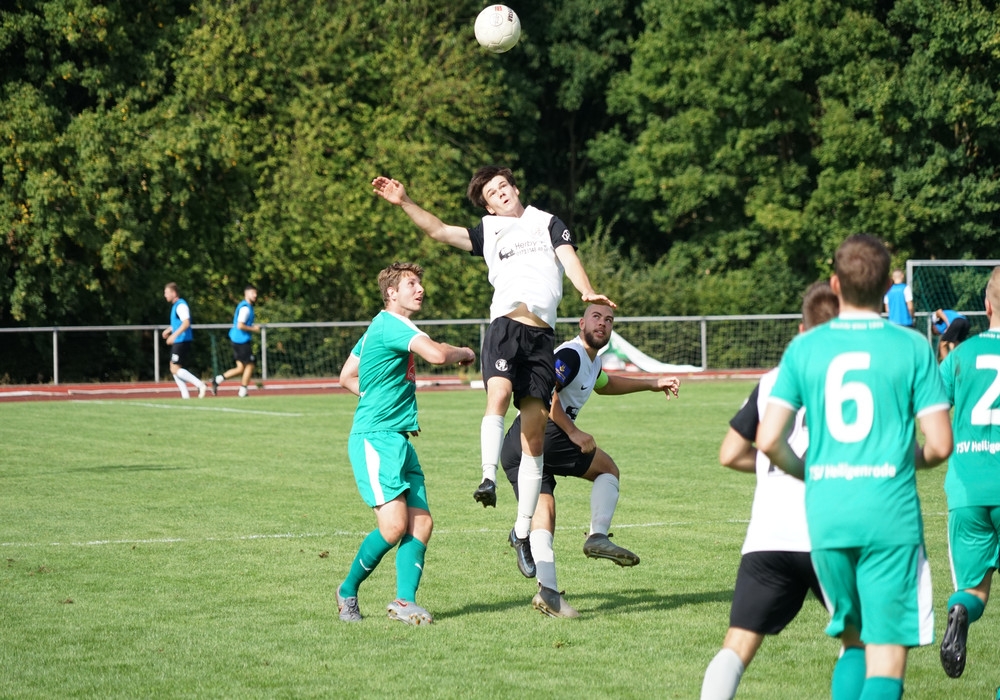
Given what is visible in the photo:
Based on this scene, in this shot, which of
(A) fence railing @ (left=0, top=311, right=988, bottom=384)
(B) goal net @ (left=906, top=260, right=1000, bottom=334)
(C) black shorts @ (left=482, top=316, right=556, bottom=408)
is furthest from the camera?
(B) goal net @ (left=906, top=260, right=1000, bottom=334)

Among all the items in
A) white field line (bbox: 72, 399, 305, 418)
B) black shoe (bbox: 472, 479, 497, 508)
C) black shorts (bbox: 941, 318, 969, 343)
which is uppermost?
black shorts (bbox: 941, 318, 969, 343)

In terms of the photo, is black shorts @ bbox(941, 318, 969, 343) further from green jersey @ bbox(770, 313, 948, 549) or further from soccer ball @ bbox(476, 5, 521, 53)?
soccer ball @ bbox(476, 5, 521, 53)

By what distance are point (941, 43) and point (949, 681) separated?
113 feet

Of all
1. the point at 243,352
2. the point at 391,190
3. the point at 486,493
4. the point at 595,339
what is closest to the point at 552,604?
the point at 486,493

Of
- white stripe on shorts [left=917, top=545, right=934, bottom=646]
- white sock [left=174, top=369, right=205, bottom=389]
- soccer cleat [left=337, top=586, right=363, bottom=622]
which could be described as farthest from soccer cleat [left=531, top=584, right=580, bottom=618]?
white sock [left=174, top=369, right=205, bottom=389]

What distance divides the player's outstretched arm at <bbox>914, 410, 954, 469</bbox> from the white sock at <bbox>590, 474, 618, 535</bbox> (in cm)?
362

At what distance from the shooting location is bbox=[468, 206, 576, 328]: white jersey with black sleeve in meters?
7.38

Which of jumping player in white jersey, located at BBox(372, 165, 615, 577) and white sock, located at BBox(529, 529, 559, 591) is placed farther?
jumping player in white jersey, located at BBox(372, 165, 615, 577)

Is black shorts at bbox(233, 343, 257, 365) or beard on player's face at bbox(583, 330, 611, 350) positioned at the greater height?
beard on player's face at bbox(583, 330, 611, 350)

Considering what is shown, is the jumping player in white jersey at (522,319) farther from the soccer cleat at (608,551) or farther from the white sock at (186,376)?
the white sock at (186,376)

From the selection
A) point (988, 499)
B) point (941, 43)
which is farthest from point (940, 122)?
point (988, 499)

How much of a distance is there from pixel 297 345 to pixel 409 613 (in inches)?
948

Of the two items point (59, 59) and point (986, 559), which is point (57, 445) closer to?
point (986, 559)

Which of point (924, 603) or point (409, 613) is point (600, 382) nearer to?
point (409, 613)
